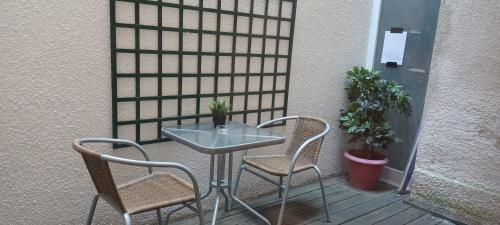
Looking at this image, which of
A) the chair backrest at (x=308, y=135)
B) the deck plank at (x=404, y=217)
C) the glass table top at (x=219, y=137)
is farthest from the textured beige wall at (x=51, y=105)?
the deck plank at (x=404, y=217)

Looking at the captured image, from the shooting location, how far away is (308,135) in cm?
256

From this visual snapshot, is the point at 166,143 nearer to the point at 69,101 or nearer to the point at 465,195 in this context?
the point at 69,101

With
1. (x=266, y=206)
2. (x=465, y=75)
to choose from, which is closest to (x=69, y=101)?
(x=266, y=206)

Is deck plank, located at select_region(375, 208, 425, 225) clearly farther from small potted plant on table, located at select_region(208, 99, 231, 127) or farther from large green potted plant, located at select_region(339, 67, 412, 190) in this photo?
small potted plant on table, located at select_region(208, 99, 231, 127)

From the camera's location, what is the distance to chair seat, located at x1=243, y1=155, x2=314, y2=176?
2.25m

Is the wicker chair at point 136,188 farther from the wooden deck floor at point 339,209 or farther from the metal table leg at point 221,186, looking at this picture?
the wooden deck floor at point 339,209

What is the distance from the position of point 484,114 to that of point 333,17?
134cm

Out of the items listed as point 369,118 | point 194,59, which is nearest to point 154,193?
point 194,59

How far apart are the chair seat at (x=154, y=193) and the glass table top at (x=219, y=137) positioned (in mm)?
214

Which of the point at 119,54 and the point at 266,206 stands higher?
the point at 119,54

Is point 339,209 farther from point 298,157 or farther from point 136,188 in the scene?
point 136,188

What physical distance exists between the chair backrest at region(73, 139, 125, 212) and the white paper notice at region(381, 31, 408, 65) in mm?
2664

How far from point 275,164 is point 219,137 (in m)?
0.59

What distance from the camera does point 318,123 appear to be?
250 cm
